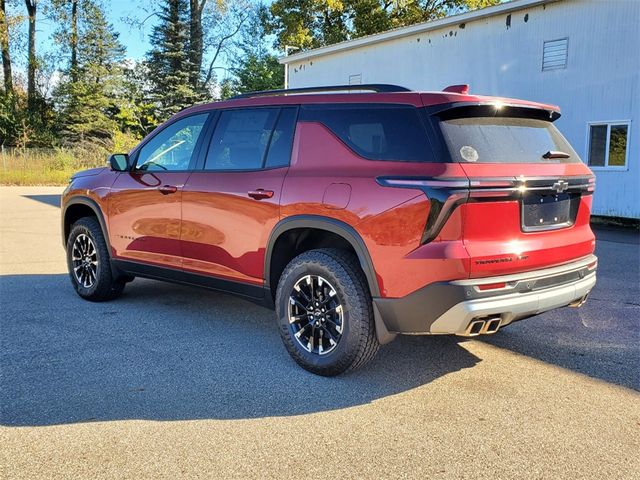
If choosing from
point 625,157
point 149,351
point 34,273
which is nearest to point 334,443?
point 149,351

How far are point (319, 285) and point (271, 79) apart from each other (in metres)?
35.2

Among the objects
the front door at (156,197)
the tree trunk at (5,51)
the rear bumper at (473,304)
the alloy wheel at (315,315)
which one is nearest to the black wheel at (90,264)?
the front door at (156,197)

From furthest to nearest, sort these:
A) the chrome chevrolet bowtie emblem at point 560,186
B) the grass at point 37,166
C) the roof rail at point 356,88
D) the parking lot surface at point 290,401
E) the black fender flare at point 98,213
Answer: the grass at point 37,166, the black fender flare at point 98,213, the roof rail at point 356,88, the chrome chevrolet bowtie emblem at point 560,186, the parking lot surface at point 290,401

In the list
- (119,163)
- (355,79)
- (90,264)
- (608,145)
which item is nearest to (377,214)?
(119,163)

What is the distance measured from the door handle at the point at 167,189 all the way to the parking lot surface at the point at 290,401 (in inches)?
45.4

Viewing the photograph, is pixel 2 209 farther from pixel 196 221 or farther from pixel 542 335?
pixel 542 335

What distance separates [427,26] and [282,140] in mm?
14221

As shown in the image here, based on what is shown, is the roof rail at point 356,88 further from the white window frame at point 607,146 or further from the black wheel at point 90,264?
the white window frame at point 607,146

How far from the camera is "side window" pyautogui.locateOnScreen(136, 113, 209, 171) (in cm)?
501

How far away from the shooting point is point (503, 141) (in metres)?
3.61

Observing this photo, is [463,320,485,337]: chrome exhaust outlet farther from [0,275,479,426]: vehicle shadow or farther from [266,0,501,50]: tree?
[266,0,501,50]: tree

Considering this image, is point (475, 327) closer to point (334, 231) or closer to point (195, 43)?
point (334, 231)

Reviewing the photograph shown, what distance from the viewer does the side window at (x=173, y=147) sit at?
501cm

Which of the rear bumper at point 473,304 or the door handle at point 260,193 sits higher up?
the door handle at point 260,193
